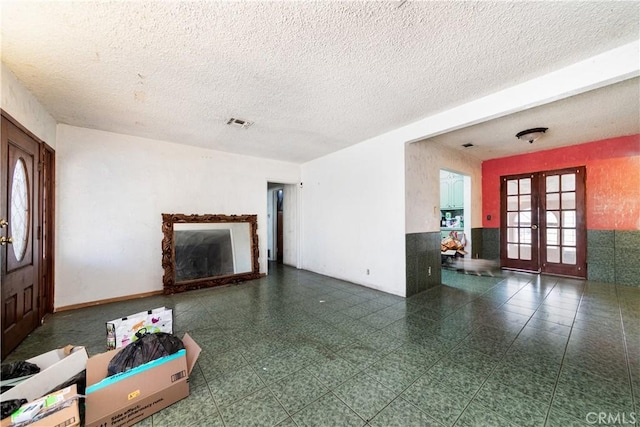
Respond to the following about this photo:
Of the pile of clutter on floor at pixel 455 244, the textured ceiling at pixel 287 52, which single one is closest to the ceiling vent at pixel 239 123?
the textured ceiling at pixel 287 52

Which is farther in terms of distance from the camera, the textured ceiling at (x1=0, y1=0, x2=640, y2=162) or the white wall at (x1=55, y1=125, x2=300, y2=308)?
the white wall at (x1=55, y1=125, x2=300, y2=308)

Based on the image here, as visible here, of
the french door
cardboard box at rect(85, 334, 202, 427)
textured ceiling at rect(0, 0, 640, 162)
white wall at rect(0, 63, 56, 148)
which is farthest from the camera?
the french door

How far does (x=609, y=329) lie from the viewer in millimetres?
2627

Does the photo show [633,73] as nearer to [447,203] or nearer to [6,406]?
[6,406]

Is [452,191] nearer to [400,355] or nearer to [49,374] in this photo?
[400,355]

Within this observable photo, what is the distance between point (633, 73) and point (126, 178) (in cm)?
611

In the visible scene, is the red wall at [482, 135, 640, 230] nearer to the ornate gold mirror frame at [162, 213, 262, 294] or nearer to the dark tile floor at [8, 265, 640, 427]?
the dark tile floor at [8, 265, 640, 427]

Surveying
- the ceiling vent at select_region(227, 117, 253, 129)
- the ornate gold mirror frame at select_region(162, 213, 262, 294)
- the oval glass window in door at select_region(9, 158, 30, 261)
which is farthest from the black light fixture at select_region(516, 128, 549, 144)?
the oval glass window in door at select_region(9, 158, 30, 261)

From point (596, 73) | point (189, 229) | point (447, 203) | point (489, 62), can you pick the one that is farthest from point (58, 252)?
point (447, 203)

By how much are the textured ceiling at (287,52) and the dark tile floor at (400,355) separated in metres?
2.65

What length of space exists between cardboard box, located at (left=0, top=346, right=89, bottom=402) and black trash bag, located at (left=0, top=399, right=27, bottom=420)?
A: 0.06 m

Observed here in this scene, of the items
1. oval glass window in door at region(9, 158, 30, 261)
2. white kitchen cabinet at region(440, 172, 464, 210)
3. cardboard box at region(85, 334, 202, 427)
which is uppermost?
white kitchen cabinet at region(440, 172, 464, 210)

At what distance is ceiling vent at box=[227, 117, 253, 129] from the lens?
11.4 feet

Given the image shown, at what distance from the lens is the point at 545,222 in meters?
5.23
